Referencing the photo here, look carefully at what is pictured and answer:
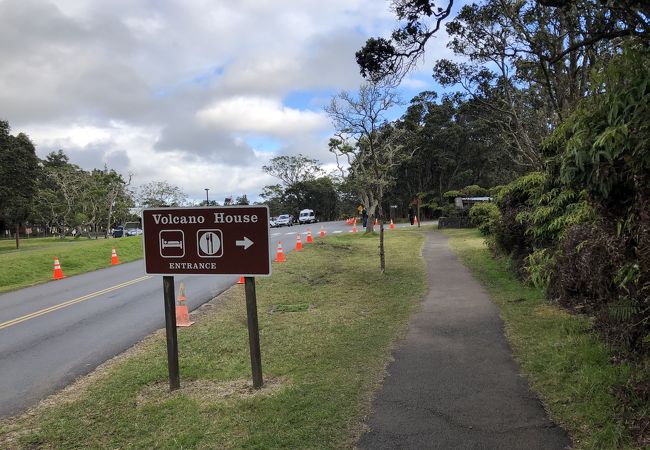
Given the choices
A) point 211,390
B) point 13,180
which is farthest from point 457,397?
point 13,180

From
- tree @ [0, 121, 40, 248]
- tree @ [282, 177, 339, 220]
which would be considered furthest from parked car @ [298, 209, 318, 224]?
tree @ [0, 121, 40, 248]

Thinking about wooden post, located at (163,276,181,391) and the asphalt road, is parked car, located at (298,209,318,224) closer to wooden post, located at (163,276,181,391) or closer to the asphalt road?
the asphalt road

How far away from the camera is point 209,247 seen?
5.09 meters

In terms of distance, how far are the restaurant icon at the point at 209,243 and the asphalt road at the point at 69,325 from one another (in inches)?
102

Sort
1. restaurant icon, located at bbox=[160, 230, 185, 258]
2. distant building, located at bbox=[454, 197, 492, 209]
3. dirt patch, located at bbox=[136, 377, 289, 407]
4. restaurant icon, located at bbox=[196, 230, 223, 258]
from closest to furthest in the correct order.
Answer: dirt patch, located at bbox=[136, 377, 289, 407]
restaurant icon, located at bbox=[196, 230, 223, 258]
restaurant icon, located at bbox=[160, 230, 185, 258]
distant building, located at bbox=[454, 197, 492, 209]

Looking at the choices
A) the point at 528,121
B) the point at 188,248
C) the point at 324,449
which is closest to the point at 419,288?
the point at 188,248

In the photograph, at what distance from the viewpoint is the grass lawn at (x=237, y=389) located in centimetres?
410

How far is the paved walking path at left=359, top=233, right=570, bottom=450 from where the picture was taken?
3.73 metres

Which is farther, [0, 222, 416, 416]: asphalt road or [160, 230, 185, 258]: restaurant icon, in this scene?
[0, 222, 416, 416]: asphalt road

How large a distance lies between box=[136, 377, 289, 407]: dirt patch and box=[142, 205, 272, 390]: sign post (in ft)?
0.40

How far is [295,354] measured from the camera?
250 inches

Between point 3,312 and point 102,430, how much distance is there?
8.33 m

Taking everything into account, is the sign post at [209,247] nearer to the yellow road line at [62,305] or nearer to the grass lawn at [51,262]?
the yellow road line at [62,305]

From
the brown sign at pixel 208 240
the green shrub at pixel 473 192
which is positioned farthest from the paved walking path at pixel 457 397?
the green shrub at pixel 473 192
